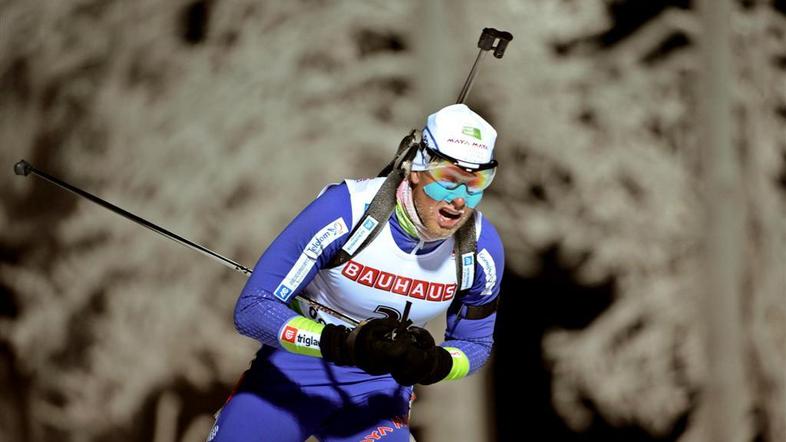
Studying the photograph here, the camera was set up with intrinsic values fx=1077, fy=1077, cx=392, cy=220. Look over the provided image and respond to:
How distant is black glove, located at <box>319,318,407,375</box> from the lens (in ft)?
7.08

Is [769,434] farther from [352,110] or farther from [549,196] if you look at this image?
[352,110]

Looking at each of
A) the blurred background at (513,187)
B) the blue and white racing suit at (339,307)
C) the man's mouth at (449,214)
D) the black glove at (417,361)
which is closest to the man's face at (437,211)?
the man's mouth at (449,214)

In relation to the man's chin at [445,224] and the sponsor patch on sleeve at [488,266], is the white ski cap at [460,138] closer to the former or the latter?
the man's chin at [445,224]

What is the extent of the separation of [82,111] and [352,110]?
1.14 meters

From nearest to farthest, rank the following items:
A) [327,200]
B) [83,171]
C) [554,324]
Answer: [327,200], [554,324], [83,171]

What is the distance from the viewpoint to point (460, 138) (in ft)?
7.75

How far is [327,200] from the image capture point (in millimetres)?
2393

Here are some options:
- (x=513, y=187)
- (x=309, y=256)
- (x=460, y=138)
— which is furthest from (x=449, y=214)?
(x=513, y=187)

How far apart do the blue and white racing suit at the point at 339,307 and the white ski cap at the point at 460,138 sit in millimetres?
184

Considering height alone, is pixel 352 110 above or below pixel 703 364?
above

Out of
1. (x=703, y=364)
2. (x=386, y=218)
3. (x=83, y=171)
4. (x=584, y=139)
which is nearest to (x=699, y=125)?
(x=584, y=139)

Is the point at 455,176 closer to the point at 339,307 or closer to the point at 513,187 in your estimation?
the point at 339,307

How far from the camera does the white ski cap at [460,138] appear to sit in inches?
92.6

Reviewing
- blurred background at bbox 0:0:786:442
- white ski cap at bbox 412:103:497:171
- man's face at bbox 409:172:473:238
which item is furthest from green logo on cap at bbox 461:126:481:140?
blurred background at bbox 0:0:786:442
